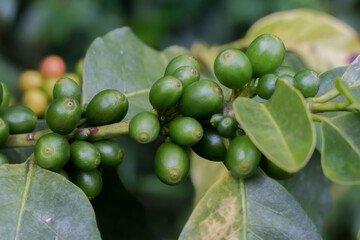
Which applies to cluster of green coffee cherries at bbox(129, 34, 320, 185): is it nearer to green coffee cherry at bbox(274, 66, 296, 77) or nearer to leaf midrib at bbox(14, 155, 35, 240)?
green coffee cherry at bbox(274, 66, 296, 77)

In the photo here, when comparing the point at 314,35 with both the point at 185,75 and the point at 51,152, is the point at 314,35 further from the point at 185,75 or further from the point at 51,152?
the point at 51,152

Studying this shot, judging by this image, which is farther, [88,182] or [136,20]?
[136,20]

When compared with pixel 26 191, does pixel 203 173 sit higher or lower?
lower

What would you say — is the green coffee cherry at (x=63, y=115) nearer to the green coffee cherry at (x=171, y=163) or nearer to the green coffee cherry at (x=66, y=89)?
the green coffee cherry at (x=66, y=89)

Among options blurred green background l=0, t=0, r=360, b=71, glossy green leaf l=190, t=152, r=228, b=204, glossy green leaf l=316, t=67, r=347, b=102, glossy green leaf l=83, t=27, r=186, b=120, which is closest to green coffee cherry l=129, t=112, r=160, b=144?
glossy green leaf l=83, t=27, r=186, b=120

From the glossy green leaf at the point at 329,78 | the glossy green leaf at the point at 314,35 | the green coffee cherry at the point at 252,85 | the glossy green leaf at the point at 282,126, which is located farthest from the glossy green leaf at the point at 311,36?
the glossy green leaf at the point at 282,126

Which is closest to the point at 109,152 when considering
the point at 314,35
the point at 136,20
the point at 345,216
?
the point at 314,35

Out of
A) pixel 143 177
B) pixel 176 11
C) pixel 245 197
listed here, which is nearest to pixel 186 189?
pixel 143 177
